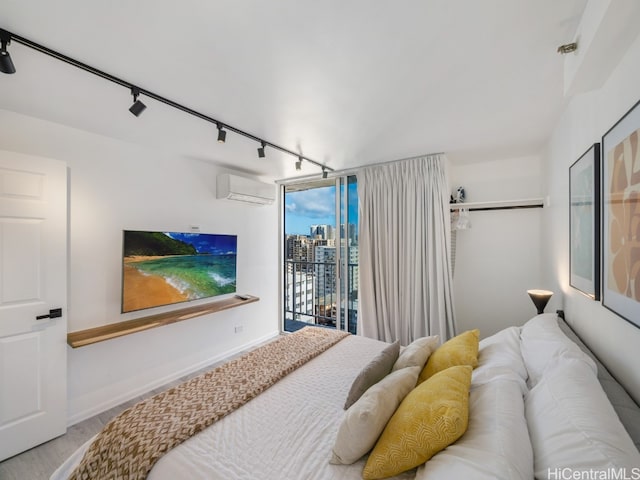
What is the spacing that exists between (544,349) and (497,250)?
218 centimetres

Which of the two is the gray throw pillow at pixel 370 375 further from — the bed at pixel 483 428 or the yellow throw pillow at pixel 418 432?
the yellow throw pillow at pixel 418 432

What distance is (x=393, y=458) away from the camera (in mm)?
965

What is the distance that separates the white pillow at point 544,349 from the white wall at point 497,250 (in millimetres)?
1643

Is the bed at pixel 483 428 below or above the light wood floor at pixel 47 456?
above

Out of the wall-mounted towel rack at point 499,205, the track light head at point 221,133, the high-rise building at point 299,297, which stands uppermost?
the track light head at point 221,133

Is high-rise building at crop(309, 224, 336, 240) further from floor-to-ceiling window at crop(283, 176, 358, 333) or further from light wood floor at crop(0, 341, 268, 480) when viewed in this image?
light wood floor at crop(0, 341, 268, 480)

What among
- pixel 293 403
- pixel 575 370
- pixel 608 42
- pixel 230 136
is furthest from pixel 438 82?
pixel 293 403

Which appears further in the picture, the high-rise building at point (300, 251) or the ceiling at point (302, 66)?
the high-rise building at point (300, 251)

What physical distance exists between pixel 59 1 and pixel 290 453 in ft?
7.06

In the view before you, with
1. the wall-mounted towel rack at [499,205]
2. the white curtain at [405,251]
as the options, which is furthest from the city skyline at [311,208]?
the wall-mounted towel rack at [499,205]

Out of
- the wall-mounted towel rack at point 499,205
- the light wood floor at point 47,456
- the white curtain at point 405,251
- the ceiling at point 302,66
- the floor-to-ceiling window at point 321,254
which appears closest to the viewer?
the ceiling at point 302,66

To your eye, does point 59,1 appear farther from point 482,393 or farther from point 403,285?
point 403,285

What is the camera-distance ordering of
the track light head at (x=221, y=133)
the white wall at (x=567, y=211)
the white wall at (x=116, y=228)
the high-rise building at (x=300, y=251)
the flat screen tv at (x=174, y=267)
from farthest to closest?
the high-rise building at (x=300, y=251), the flat screen tv at (x=174, y=267), the white wall at (x=116, y=228), the track light head at (x=221, y=133), the white wall at (x=567, y=211)

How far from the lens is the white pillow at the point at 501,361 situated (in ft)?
4.33
